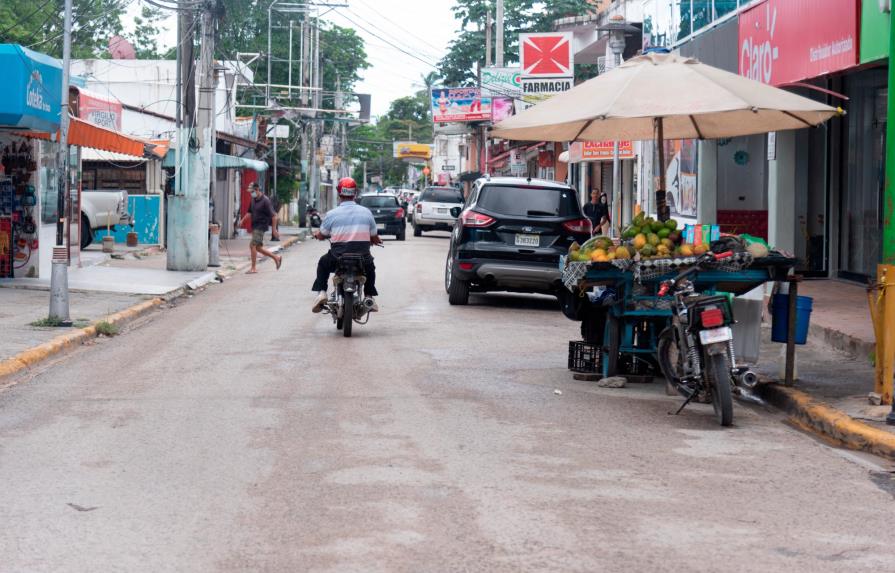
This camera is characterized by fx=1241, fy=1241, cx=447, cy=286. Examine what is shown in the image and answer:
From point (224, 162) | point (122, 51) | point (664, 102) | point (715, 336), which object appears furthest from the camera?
point (122, 51)

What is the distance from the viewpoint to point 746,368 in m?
9.38

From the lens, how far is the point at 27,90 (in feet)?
57.3

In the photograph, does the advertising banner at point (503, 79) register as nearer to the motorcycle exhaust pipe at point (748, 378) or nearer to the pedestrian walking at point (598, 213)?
the pedestrian walking at point (598, 213)

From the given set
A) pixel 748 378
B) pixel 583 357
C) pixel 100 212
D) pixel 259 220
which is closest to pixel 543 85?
pixel 259 220

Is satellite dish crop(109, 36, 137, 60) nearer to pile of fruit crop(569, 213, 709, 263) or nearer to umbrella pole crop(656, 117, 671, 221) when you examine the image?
umbrella pole crop(656, 117, 671, 221)

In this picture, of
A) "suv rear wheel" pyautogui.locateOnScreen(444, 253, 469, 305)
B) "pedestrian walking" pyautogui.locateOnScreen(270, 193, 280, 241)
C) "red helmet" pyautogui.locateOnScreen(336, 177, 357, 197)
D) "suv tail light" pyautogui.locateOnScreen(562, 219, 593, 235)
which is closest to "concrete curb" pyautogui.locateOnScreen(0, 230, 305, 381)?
"red helmet" pyautogui.locateOnScreen(336, 177, 357, 197)

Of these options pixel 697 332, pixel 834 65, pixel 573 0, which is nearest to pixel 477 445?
pixel 697 332

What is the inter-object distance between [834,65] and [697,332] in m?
7.16

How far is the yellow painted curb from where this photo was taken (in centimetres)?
1166

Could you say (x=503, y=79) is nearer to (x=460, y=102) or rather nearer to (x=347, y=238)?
(x=460, y=102)

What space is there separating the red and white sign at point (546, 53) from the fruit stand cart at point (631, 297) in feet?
79.6

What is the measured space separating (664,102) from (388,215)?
32202 mm

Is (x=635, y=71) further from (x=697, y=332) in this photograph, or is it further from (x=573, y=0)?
(x=573, y=0)

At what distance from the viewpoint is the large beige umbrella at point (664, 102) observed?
10.3 m
